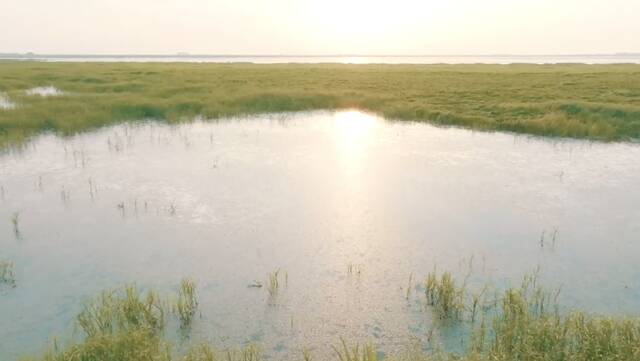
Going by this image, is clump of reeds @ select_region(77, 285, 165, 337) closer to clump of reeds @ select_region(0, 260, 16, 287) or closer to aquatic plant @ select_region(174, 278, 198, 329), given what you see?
aquatic plant @ select_region(174, 278, 198, 329)

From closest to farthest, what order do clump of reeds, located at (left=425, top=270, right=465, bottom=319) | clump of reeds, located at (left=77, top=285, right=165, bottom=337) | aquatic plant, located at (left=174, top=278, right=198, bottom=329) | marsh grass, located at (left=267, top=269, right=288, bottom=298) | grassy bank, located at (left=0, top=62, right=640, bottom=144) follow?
clump of reeds, located at (left=77, top=285, right=165, bottom=337)
aquatic plant, located at (left=174, top=278, right=198, bottom=329)
clump of reeds, located at (left=425, top=270, right=465, bottom=319)
marsh grass, located at (left=267, top=269, right=288, bottom=298)
grassy bank, located at (left=0, top=62, right=640, bottom=144)

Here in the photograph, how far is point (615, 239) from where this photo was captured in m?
10.6

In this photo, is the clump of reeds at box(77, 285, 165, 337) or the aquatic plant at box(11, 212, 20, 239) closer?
the clump of reeds at box(77, 285, 165, 337)

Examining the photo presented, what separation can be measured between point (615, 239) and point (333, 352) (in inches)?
308

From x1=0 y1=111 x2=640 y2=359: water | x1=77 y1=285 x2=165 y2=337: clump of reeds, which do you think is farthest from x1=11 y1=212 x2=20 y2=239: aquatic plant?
x1=77 y1=285 x2=165 y2=337: clump of reeds

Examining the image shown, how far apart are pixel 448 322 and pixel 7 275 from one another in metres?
8.35

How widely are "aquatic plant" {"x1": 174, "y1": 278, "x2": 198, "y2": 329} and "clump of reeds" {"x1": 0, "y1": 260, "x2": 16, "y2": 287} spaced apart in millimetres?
3480

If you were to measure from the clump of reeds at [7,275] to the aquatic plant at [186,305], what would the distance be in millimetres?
3480

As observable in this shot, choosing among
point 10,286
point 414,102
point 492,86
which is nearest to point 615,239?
point 10,286

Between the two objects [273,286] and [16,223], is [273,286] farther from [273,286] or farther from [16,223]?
[16,223]

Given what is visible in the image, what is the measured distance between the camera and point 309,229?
11359 mm

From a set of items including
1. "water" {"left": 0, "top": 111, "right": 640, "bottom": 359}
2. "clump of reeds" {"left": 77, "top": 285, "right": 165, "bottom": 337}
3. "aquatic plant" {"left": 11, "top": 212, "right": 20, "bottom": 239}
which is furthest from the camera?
"aquatic plant" {"left": 11, "top": 212, "right": 20, "bottom": 239}

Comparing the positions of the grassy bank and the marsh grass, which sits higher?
the grassy bank

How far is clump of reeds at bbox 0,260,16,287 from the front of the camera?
343 inches
